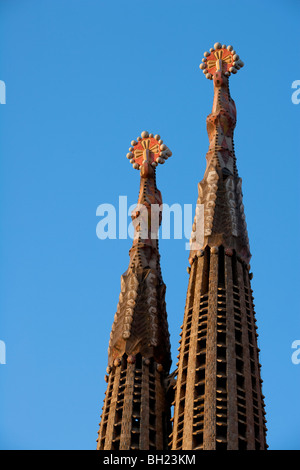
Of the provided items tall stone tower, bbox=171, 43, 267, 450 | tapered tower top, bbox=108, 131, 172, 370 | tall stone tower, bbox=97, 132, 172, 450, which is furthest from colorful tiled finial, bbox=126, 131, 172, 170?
tall stone tower, bbox=171, 43, 267, 450

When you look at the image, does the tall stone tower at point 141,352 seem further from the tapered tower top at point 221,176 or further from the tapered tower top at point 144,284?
the tapered tower top at point 221,176

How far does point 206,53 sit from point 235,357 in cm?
2096

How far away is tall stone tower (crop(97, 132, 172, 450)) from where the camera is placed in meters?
55.4

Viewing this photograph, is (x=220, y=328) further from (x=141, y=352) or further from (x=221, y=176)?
(x=221, y=176)

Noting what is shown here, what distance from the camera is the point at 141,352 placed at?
5847cm

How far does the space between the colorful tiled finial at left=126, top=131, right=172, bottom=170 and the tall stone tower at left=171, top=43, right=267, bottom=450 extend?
138 inches

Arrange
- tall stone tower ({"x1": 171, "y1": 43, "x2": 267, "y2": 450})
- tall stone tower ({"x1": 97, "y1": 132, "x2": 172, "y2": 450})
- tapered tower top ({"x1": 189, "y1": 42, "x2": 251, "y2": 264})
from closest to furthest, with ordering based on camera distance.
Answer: tall stone tower ({"x1": 171, "y1": 43, "x2": 267, "y2": 450})
tall stone tower ({"x1": 97, "y1": 132, "x2": 172, "y2": 450})
tapered tower top ({"x1": 189, "y1": 42, "x2": 251, "y2": 264})

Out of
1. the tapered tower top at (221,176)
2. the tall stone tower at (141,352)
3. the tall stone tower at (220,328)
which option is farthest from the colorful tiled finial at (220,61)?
the tall stone tower at (141,352)

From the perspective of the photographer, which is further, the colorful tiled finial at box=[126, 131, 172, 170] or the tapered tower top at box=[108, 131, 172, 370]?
the colorful tiled finial at box=[126, 131, 172, 170]

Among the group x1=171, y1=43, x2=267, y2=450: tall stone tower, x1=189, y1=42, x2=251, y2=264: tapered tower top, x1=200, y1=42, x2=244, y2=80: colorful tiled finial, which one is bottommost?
x1=171, y1=43, x2=267, y2=450: tall stone tower

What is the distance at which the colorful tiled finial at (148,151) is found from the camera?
2648 inches

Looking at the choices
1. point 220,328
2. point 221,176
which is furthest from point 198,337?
point 221,176

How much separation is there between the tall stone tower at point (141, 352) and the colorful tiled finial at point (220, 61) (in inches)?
252

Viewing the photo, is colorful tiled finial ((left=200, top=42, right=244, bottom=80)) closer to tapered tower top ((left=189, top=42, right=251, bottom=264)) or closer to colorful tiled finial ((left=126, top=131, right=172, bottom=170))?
tapered tower top ((left=189, top=42, right=251, bottom=264))
